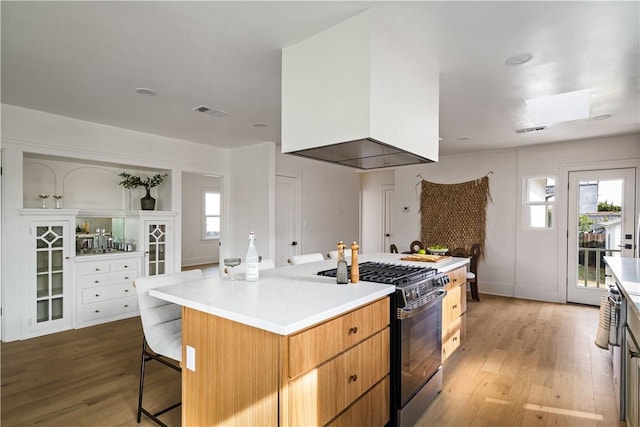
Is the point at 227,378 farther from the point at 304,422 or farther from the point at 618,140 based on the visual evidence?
the point at 618,140

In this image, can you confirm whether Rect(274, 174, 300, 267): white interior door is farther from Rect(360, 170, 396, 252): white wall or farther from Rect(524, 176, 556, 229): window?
Rect(524, 176, 556, 229): window

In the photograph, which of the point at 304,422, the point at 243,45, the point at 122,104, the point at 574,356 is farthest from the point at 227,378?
the point at 574,356

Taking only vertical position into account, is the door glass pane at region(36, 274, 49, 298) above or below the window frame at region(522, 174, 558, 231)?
below

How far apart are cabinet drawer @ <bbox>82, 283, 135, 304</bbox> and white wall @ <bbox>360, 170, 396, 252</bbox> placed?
4.89m

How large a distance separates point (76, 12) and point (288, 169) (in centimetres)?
389

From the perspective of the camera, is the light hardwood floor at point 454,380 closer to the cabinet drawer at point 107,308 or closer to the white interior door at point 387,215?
the cabinet drawer at point 107,308

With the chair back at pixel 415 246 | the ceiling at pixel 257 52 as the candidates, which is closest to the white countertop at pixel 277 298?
the ceiling at pixel 257 52

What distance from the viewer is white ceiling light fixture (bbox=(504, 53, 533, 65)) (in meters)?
2.37

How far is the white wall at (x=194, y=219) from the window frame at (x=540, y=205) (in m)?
6.40

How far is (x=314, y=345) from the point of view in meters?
1.47

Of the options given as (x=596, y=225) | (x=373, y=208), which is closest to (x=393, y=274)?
(x=596, y=225)

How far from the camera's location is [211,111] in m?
3.67

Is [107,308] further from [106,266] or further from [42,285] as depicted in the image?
[42,285]

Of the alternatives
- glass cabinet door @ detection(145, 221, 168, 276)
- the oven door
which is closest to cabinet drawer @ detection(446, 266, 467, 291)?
the oven door
